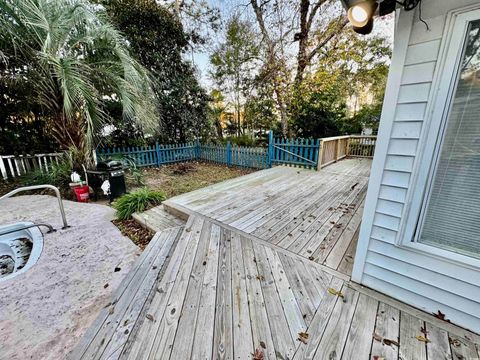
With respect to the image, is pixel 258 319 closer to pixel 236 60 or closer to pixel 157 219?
pixel 157 219

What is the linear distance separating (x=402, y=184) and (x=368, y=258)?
0.65 metres

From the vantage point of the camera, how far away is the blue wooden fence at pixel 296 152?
19.3ft

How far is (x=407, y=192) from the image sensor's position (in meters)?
1.38

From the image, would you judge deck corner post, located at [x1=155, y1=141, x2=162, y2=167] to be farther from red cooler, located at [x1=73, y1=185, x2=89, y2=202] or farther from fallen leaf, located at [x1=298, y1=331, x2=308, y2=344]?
fallen leaf, located at [x1=298, y1=331, x2=308, y2=344]

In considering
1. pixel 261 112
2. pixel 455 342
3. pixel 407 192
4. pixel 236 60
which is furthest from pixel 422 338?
pixel 236 60

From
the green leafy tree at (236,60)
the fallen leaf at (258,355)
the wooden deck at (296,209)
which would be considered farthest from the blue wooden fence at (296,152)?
the fallen leaf at (258,355)

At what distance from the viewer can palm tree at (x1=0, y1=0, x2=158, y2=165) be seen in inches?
135

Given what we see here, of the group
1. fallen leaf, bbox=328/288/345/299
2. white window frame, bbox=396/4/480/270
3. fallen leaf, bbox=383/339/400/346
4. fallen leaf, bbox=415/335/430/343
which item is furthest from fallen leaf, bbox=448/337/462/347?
fallen leaf, bbox=328/288/345/299

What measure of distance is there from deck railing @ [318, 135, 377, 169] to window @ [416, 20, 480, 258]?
456 centimetres

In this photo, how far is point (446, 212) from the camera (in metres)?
1.32

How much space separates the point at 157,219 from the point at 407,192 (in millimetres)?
3067

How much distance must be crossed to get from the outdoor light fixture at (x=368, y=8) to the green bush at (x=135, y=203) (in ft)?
11.9

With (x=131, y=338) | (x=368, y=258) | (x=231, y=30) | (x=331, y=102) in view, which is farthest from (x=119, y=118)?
(x=331, y=102)

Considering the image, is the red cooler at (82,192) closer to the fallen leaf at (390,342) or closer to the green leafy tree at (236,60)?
the fallen leaf at (390,342)
